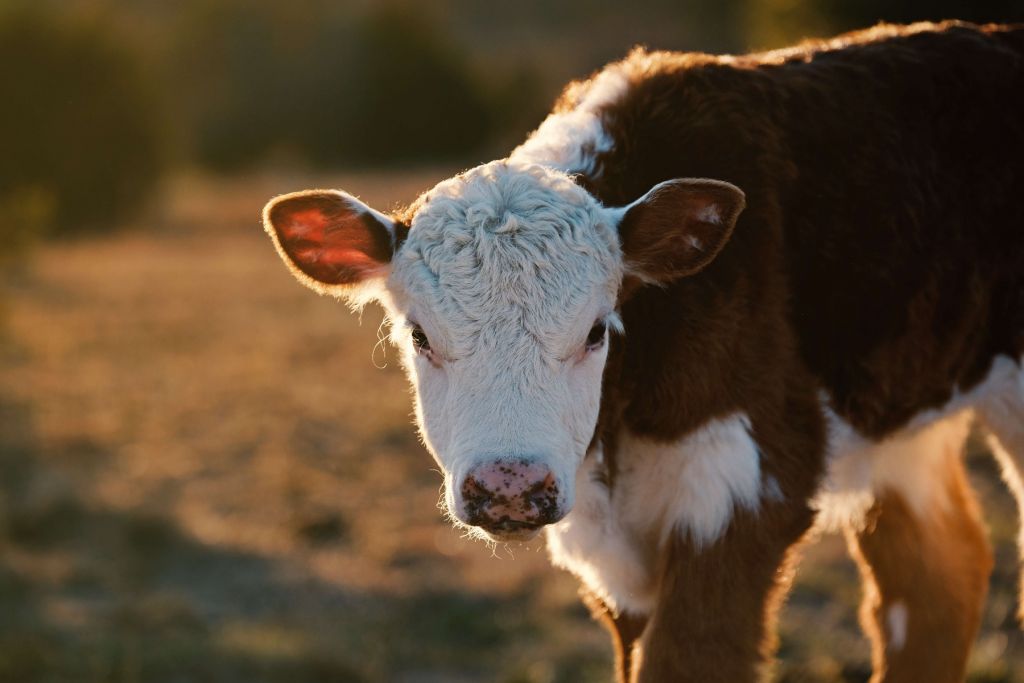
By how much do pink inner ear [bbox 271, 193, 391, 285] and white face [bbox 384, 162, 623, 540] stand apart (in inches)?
3.5

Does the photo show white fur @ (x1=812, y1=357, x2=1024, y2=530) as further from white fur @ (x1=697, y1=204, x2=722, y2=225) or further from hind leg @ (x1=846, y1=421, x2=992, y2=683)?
white fur @ (x1=697, y1=204, x2=722, y2=225)

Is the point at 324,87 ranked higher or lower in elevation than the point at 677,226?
higher

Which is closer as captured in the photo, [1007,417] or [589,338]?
[589,338]

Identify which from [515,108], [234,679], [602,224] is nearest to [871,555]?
[602,224]

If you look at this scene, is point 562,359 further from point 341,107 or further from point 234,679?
point 341,107

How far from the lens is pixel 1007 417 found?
4.73 metres

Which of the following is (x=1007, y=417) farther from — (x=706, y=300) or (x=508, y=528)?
Answer: (x=508, y=528)

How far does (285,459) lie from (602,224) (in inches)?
292

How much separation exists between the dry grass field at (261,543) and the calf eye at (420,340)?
8.09ft

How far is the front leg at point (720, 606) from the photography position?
3953 mm

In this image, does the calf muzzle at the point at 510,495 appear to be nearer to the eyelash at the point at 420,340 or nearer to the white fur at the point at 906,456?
the eyelash at the point at 420,340

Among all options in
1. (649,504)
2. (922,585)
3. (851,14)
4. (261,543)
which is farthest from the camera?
(851,14)

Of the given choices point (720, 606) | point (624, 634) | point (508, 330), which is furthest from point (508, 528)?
point (624, 634)

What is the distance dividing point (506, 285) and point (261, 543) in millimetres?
5728
